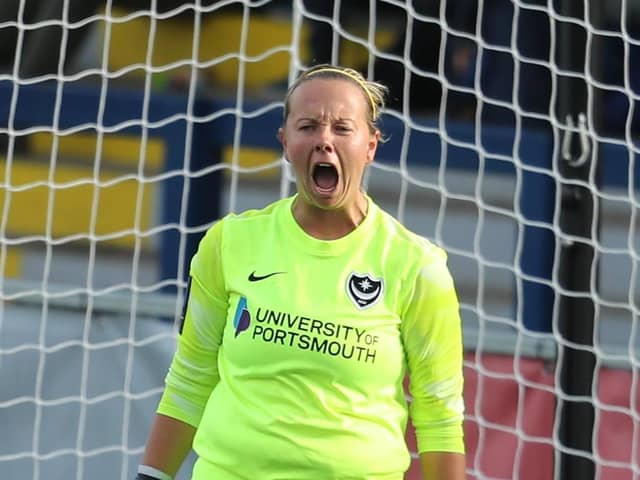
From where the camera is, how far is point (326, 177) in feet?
7.81

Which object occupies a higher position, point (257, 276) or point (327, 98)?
point (327, 98)

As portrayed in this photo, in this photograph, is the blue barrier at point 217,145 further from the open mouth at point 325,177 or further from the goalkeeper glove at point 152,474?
the open mouth at point 325,177

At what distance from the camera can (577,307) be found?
11.5ft

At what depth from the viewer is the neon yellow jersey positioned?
92.5 inches

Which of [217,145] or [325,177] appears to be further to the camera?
[217,145]

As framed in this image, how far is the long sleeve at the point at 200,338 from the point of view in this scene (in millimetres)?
2523

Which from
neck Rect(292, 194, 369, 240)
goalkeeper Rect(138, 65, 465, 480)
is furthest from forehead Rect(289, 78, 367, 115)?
neck Rect(292, 194, 369, 240)

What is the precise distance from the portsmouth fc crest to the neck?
9 cm

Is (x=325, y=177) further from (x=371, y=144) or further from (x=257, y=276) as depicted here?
(x=257, y=276)

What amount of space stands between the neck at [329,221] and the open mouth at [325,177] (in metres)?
0.08

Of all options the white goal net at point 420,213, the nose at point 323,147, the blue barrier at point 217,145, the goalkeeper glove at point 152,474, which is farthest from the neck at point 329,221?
the blue barrier at point 217,145

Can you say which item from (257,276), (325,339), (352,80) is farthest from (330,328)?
(352,80)

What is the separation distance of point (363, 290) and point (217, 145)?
6.80 ft

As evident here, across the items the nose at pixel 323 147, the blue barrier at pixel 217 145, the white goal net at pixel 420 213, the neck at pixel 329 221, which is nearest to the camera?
the nose at pixel 323 147
